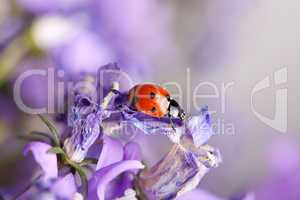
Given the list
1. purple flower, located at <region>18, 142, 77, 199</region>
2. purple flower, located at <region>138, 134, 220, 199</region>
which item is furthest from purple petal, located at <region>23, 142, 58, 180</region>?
purple flower, located at <region>138, 134, 220, 199</region>

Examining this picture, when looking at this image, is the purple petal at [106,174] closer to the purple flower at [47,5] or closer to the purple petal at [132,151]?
the purple petal at [132,151]

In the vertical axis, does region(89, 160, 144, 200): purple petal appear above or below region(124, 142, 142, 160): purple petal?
below

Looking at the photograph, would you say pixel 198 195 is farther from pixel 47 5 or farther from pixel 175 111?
pixel 47 5

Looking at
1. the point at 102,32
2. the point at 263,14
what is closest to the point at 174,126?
the point at 102,32

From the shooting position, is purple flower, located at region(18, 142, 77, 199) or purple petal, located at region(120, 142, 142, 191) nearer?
purple flower, located at region(18, 142, 77, 199)

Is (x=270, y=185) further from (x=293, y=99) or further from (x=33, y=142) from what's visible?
(x=33, y=142)

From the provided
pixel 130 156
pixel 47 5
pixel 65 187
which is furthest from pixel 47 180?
pixel 47 5

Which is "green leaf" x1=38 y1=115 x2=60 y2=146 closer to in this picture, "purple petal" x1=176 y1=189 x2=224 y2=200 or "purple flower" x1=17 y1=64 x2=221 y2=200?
"purple flower" x1=17 y1=64 x2=221 y2=200
